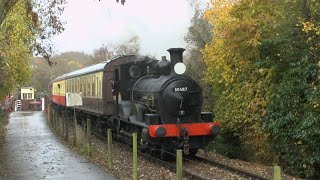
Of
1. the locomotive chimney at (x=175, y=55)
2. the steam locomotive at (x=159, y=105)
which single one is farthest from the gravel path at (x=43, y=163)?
the locomotive chimney at (x=175, y=55)

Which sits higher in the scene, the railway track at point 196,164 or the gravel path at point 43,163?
the gravel path at point 43,163

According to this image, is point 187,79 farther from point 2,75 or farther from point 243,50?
point 2,75

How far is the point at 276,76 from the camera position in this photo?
1331 centimetres

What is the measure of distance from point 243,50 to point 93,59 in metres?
45.7

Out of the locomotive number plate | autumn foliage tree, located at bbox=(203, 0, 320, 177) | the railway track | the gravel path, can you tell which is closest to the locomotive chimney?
the locomotive number plate

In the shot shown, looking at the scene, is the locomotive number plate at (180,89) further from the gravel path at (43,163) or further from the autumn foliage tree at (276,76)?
the gravel path at (43,163)

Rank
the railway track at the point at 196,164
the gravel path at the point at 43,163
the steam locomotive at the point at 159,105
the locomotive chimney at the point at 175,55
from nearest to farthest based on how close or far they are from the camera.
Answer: the gravel path at the point at 43,163
the railway track at the point at 196,164
the steam locomotive at the point at 159,105
the locomotive chimney at the point at 175,55

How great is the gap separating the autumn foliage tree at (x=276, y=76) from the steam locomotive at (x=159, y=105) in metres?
2.12

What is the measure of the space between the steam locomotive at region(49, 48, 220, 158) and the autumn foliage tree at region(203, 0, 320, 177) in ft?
6.97

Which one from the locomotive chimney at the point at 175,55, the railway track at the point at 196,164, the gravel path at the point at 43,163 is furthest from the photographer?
the locomotive chimney at the point at 175,55

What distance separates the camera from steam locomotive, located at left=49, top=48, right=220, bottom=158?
11.5m

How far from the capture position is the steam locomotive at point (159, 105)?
37.9 feet

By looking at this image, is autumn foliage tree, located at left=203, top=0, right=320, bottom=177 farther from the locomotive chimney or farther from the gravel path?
the gravel path

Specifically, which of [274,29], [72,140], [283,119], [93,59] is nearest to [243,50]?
[274,29]
